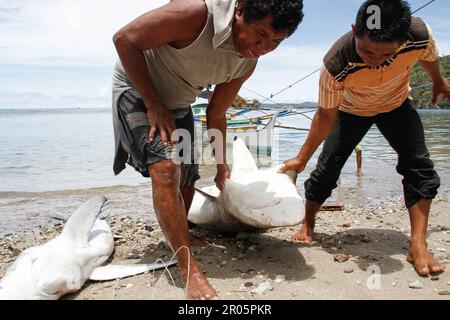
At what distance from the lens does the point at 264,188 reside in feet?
10.0

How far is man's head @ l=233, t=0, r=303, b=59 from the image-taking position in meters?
2.30

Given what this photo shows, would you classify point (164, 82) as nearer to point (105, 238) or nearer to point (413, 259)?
point (105, 238)

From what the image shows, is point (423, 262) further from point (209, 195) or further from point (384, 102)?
point (209, 195)

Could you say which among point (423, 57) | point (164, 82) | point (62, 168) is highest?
point (423, 57)

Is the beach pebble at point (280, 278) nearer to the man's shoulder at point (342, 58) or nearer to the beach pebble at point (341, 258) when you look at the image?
the beach pebble at point (341, 258)

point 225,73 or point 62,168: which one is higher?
point 225,73

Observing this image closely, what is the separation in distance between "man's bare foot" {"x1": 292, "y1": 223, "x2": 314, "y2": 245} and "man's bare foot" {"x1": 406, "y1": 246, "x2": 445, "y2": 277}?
35.3 inches

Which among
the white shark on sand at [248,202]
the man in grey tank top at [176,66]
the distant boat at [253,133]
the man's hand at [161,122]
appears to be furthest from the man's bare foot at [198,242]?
the distant boat at [253,133]

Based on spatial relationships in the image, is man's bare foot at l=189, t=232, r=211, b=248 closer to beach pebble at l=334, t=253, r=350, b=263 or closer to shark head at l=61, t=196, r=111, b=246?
shark head at l=61, t=196, r=111, b=246

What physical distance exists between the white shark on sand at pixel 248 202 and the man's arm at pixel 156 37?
830 millimetres

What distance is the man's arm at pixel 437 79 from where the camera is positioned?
3.15 meters

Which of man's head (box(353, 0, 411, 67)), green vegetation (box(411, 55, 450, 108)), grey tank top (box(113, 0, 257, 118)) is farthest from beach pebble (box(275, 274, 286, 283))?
green vegetation (box(411, 55, 450, 108))
